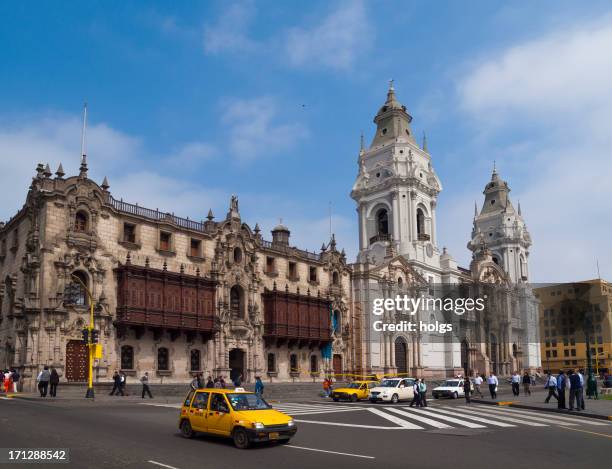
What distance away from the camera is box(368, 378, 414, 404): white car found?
112 feet

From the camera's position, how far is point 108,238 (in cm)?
4000

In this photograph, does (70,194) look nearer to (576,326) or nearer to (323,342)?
(323,342)

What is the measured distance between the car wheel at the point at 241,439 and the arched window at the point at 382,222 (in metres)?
57.7

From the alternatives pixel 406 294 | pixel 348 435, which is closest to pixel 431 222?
pixel 406 294

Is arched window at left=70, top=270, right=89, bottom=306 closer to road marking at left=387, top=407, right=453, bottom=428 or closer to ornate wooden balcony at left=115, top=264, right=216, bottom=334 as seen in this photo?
ornate wooden balcony at left=115, top=264, right=216, bottom=334

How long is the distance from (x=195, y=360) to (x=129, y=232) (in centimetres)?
1026

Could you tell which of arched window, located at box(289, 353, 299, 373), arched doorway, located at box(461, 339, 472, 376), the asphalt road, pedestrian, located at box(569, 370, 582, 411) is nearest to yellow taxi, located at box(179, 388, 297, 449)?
the asphalt road

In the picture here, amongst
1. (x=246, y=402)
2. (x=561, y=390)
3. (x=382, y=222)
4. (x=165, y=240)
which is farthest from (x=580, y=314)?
(x=246, y=402)

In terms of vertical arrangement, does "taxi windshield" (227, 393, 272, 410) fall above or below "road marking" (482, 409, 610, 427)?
above

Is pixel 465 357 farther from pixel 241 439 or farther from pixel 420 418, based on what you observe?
pixel 241 439

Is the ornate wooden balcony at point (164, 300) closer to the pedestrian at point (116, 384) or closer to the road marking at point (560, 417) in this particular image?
the pedestrian at point (116, 384)

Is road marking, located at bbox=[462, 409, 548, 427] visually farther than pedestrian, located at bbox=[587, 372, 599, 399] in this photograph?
No

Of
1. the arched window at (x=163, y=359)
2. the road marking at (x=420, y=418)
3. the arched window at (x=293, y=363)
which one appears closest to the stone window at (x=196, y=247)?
the arched window at (x=163, y=359)

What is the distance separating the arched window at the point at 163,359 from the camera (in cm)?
4144
